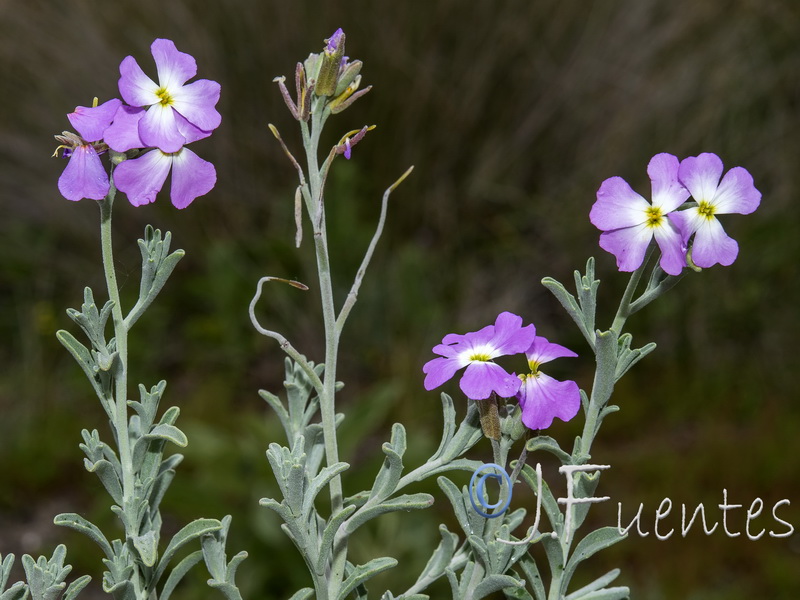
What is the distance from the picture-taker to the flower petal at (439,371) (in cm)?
64

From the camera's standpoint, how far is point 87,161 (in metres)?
0.64

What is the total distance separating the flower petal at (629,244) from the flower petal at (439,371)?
0.13m

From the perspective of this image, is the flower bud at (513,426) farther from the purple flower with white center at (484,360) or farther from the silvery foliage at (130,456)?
the silvery foliage at (130,456)

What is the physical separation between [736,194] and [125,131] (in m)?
0.42

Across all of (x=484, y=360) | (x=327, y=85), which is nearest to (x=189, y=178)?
(x=327, y=85)

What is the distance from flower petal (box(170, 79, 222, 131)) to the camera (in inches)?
25.5

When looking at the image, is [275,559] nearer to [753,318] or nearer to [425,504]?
[425,504]

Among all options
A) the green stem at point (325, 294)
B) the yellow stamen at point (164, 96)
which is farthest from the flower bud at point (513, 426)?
the yellow stamen at point (164, 96)

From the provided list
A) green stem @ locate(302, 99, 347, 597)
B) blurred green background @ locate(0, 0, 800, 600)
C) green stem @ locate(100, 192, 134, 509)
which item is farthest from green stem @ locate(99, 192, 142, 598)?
blurred green background @ locate(0, 0, 800, 600)

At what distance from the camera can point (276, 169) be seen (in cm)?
345

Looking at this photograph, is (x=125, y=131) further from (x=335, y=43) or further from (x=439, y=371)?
(x=439, y=371)

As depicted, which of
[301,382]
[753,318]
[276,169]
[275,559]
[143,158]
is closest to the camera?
[143,158]

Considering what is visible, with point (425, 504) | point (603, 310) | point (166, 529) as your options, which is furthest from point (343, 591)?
point (603, 310)

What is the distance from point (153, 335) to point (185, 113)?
108 inches
